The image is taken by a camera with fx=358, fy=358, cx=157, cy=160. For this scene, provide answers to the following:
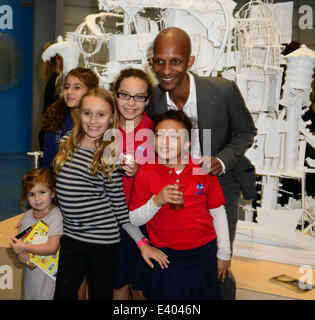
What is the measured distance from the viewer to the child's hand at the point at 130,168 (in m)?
2.02

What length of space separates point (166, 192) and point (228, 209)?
817 millimetres

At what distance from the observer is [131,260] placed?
87.0 inches

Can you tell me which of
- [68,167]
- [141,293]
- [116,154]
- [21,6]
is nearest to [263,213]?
[141,293]


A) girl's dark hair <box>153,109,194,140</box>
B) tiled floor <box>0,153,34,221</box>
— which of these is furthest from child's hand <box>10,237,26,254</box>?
tiled floor <box>0,153,34,221</box>

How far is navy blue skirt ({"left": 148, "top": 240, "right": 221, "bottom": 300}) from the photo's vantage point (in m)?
1.86

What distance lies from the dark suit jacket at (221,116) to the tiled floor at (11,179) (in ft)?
11.8

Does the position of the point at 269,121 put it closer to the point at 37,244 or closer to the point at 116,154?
the point at 116,154

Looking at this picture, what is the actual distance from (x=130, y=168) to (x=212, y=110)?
0.65 m

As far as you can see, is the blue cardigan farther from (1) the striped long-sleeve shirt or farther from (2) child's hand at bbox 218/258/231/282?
(2) child's hand at bbox 218/258/231/282

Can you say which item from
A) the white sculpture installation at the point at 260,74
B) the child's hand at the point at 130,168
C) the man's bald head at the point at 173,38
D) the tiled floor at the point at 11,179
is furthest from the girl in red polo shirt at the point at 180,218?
the tiled floor at the point at 11,179

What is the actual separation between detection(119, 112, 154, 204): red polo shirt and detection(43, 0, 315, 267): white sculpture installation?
1140mm

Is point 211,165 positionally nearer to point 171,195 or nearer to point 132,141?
point 171,195

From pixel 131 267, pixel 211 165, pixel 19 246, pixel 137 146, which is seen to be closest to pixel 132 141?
pixel 137 146

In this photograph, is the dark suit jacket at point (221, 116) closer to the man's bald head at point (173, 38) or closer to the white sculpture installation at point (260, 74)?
the man's bald head at point (173, 38)
